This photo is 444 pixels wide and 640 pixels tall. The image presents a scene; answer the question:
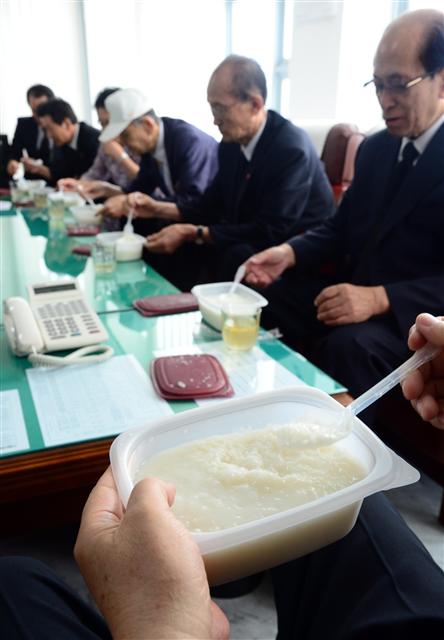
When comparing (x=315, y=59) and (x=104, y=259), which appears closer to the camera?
(x=104, y=259)

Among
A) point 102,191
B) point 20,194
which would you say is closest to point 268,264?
point 102,191

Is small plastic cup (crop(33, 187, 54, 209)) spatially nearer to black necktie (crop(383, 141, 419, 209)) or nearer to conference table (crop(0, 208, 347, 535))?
conference table (crop(0, 208, 347, 535))

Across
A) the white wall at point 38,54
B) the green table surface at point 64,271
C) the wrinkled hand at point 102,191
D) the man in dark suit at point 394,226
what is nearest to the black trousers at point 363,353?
the man in dark suit at point 394,226

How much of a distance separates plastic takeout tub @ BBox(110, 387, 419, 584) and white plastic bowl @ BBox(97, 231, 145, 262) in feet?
4.08

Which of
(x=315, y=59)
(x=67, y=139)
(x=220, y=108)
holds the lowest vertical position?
(x=67, y=139)

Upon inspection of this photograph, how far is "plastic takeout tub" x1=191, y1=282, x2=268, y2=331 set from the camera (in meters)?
1.21

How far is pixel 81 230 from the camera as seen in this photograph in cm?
216

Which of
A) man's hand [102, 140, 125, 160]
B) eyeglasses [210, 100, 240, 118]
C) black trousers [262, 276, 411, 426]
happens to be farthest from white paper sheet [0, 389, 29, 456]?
man's hand [102, 140, 125, 160]

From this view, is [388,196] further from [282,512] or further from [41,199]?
[41,199]

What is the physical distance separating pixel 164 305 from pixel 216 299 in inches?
5.7

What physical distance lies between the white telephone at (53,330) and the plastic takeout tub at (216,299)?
0.26m

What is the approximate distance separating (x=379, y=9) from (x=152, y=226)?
2.42 meters

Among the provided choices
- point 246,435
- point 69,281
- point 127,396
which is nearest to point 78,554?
point 246,435

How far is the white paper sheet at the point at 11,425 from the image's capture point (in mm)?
772
